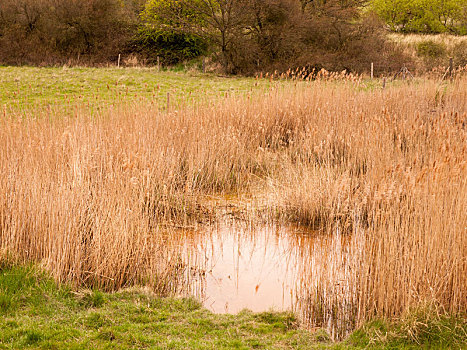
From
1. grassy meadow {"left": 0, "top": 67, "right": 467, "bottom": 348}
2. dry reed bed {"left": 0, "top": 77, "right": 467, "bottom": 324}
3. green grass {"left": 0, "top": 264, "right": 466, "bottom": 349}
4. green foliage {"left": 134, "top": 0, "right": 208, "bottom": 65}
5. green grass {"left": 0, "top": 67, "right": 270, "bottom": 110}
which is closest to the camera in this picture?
green grass {"left": 0, "top": 264, "right": 466, "bottom": 349}

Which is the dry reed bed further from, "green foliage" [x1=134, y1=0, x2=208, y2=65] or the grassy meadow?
"green foliage" [x1=134, y1=0, x2=208, y2=65]

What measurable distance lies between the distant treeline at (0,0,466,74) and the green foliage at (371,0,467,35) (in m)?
9.38

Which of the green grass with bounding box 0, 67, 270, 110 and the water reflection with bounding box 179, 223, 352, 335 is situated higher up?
the green grass with bounding box 0, 67, 270, 110

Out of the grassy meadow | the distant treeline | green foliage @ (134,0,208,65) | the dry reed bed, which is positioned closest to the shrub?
the distant treeline

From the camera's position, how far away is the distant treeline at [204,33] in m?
20.8

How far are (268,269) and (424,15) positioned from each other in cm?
3065

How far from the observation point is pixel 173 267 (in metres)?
4.40

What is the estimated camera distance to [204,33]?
2142cm

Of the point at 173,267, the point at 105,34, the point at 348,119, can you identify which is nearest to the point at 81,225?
the point at 173,267

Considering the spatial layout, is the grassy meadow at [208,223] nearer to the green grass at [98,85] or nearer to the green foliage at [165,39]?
the green grass at [98,85]

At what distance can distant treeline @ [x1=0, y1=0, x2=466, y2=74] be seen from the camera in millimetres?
20781

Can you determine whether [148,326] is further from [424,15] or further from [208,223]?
[424,15]

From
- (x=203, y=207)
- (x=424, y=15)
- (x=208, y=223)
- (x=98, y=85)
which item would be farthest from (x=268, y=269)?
(x=424, y=15)

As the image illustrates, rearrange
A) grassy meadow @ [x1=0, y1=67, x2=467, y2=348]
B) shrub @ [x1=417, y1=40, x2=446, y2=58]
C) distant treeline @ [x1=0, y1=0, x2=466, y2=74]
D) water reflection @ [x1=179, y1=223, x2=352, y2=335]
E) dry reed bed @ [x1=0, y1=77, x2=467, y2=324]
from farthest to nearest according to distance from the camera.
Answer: shrub @ [x1=417, y1=40, x2=446, y2=58] < distant treeline @ [x1=0, y1=0, x2=466, y2=74] < water reflection @ [x1=179, y1=223, x2=352, y2=335] < dry reed bed @ [x1=0, y1=77, x2=467, y2=324] < grassy meadow @ [x1=0, y1=67, x2=467, y2=348]
